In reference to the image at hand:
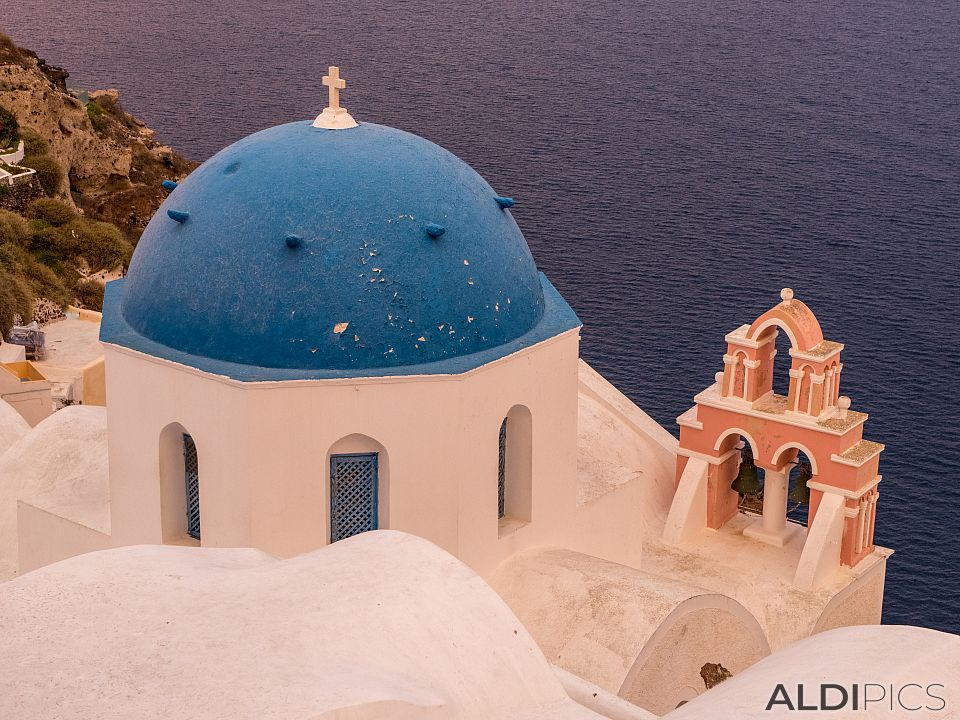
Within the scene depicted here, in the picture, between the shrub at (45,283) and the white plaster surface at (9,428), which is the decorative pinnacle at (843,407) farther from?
the shrub at (45,283)

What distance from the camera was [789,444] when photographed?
18016mm

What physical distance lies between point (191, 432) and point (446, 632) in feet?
14.0

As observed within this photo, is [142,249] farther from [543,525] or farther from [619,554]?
[619,554]

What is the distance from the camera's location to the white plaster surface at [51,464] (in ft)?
45.8

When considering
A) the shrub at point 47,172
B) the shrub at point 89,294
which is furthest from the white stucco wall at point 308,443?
the shrub at point 47,172

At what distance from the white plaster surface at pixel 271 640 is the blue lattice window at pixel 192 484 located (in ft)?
10.2

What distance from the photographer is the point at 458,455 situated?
38.5ft

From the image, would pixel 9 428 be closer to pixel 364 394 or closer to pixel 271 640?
pixel 364 394

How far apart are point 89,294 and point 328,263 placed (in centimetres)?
2410

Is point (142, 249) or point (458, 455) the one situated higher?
point (142, 249)

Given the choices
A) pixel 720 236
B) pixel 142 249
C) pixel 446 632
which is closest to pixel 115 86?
pixel 720 236

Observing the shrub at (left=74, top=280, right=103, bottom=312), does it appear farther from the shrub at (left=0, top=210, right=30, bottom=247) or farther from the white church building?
the white church building

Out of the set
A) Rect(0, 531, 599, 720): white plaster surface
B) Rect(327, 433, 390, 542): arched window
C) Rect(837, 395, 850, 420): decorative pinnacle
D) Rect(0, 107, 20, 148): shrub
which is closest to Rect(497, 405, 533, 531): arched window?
Rect(327, 433, 390, 542): arched window

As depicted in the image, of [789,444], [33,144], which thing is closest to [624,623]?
[789,444]
